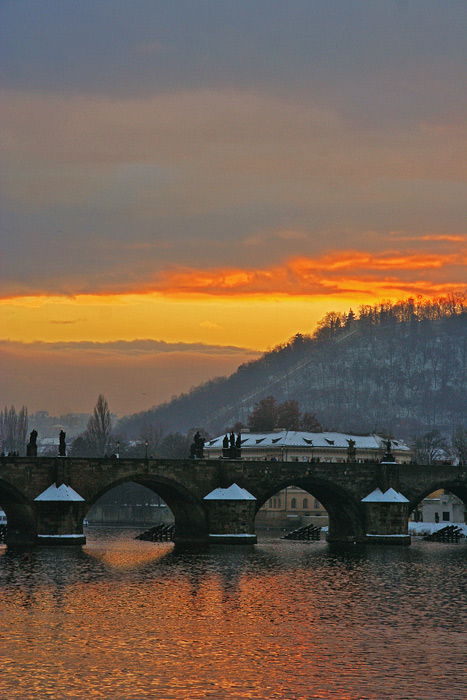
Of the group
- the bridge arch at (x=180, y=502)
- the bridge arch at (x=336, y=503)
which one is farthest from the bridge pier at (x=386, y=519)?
the bridge arch at (x=180, y=502)

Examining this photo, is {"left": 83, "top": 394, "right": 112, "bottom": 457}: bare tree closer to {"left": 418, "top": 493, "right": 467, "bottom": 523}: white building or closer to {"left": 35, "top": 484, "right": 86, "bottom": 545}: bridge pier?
{"left": 418, "top": 493, "right": 467, "bottom": 523}: white building

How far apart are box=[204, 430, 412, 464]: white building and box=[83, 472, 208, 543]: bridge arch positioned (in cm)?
6416

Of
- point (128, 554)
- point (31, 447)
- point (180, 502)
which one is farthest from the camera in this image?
point (180, 502)

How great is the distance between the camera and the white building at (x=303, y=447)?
547ft

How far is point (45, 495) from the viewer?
286 ft

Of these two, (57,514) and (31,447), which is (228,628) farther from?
(31,447)

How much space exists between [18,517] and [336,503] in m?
30.7

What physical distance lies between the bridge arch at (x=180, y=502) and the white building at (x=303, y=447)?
2526 inches

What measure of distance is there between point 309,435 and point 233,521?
269ft

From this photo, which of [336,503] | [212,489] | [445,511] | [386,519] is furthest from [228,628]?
[445,511]

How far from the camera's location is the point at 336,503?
105 m

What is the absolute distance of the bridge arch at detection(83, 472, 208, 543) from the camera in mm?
92375

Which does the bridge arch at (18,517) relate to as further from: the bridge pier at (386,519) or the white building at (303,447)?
the white building at (303,447)

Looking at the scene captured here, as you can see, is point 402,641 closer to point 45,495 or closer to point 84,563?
point 84,563
